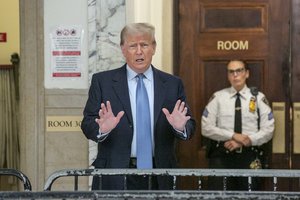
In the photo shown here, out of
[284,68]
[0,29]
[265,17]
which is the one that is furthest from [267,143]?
[0,29]

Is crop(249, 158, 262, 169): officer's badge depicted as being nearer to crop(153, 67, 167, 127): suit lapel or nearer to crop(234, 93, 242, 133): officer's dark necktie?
crop(234, 93, 242, 133): officer's dark necktie

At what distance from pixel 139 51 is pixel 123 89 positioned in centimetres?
27

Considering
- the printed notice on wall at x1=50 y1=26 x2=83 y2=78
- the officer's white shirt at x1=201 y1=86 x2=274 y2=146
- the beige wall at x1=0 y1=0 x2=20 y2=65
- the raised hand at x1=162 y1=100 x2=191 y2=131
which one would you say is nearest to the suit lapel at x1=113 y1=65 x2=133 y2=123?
the raised hand at x1=162 y1=100 x2=191 y2=131

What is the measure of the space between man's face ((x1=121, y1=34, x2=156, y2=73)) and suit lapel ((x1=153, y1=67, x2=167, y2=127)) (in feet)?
0.34

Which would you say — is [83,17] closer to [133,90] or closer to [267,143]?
[133,90]

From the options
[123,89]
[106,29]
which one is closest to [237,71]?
[106,29]

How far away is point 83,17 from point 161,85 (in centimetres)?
159

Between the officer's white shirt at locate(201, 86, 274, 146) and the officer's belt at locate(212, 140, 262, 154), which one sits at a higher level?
the officer's white shirt at locate(201, 86, 274, 146)

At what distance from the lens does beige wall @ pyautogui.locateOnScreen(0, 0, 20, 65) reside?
1020cm

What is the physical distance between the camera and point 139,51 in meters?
4.47

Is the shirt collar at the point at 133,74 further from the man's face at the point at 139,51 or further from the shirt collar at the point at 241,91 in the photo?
the shirt collar at the point at 241,91

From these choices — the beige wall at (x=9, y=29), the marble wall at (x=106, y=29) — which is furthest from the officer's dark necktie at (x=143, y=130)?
the beige wall at (x=9, y=29)

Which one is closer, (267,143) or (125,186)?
→ (125,186)

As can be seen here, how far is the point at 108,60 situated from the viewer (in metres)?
5.83
